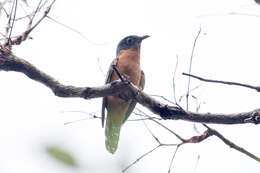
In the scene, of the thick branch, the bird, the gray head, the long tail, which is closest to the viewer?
the thick branch

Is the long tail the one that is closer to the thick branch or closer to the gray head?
the gray head

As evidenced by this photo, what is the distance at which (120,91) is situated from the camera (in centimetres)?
331

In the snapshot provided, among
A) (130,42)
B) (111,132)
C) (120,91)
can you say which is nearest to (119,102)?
(111,132)

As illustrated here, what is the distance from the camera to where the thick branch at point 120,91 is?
2887 millimetres

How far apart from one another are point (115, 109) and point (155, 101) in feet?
7.49

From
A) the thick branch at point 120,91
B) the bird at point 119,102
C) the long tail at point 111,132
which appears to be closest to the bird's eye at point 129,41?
the bird at point 119,102

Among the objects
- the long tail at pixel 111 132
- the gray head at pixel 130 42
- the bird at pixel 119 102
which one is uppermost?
the gray head at pixel 130 42

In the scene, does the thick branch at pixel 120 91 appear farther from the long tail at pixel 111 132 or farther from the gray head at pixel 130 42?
the gray head at pixel 130 42

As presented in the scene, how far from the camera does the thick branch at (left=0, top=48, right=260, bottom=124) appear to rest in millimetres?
2887

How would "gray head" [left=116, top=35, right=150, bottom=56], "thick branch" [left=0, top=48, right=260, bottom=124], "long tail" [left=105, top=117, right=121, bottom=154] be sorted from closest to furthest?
"thick branch" [left=0, top=48, right=260, bottom=124], "long tail" [left=105, top=117, right=121, bottom=154], "gray head" [left=116, top=35, right=150, bottom=56]

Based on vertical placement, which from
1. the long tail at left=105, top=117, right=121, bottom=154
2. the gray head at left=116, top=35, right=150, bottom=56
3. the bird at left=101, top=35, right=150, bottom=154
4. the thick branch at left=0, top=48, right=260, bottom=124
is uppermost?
the thick branch at left=0, top=48, right=260, bottom=124

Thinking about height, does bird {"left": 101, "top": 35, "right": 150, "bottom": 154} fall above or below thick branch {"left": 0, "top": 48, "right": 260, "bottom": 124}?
below

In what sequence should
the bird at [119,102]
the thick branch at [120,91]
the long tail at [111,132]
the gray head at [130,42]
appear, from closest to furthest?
the thick branch at [120,91], the long tail at [111,132], the bird at [119,102], the gray head at [130,42]

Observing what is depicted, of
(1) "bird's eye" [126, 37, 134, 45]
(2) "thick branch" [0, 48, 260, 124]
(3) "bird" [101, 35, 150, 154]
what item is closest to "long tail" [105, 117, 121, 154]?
(3) "bird" [101, 35, 150, 154]
